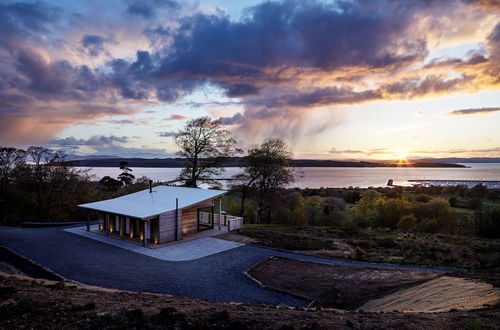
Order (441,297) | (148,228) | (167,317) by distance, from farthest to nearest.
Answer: (148,228) < (441,297) < (167,317)

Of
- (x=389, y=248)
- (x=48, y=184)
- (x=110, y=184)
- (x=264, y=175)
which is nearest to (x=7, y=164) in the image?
(x=48, y=184)

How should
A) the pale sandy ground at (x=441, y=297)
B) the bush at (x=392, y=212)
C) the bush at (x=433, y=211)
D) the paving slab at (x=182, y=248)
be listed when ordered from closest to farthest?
the pale sandy ground at (x=441, y=297)
the paving slab at (x=182, y=248)
the bush at (x=392, y=212)
the bush at (x=433, y=211)

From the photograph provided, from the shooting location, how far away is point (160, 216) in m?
15.3

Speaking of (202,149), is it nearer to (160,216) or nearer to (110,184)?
(160,216)

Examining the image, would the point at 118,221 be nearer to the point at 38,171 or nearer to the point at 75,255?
the point at 75,255

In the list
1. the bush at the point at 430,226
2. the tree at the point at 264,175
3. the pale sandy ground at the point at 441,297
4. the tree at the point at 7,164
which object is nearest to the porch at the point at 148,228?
the tree at the point at 264,175

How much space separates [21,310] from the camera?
4711 mm

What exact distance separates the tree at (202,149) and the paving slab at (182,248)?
1066 cm

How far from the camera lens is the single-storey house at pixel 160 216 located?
1551 centimetres

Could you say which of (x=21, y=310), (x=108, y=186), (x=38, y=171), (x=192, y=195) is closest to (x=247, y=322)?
(x=21, y=310)

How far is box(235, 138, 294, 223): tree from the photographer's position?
2522 centimetres

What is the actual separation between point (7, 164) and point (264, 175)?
20180mm

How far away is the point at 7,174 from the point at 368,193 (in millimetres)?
40750

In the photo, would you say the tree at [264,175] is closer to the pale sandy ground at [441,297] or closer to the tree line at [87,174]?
the tree line at [87,174]
